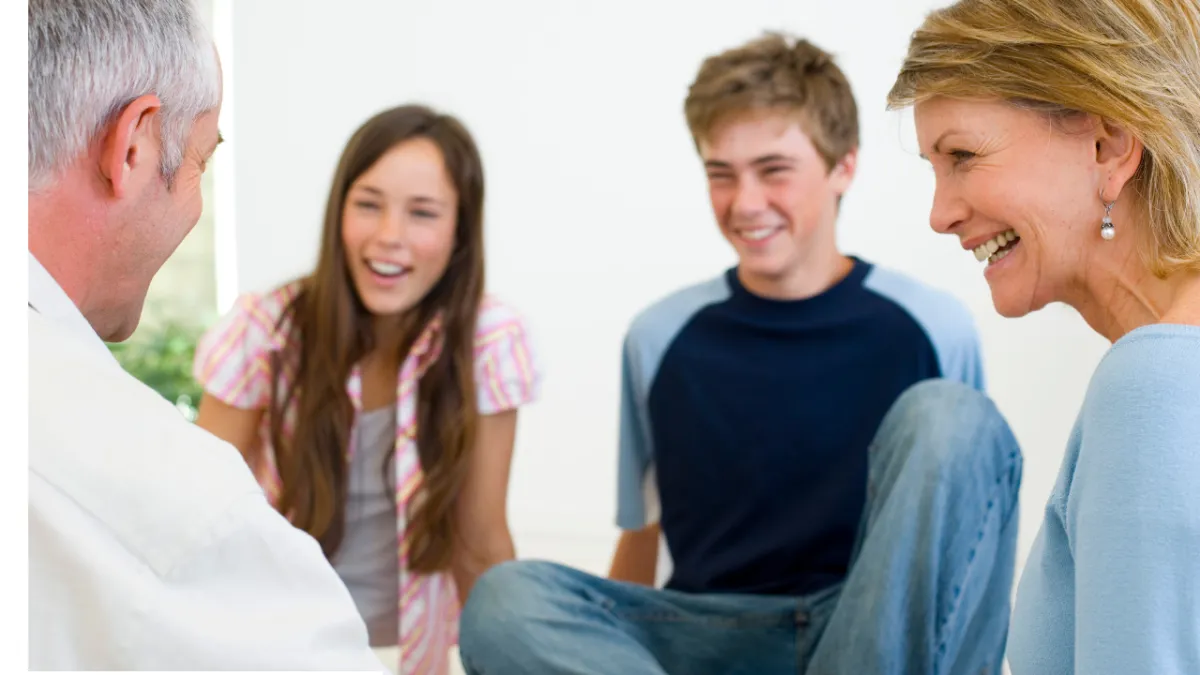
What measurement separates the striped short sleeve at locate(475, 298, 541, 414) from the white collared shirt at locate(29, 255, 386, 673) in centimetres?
127

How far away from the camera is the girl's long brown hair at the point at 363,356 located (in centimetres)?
199

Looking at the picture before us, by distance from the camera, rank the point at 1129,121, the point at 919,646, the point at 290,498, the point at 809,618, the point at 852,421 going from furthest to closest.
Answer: the point at 290,498
the point at 852,421
the point at 809,618
the point at 919,646
the point at 1129,121

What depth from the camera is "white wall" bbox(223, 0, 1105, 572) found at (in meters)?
3.26

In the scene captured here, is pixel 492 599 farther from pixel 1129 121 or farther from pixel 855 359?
pixel 1129 121

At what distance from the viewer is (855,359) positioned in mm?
1869

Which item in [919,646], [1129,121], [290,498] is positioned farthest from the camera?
[290,498]

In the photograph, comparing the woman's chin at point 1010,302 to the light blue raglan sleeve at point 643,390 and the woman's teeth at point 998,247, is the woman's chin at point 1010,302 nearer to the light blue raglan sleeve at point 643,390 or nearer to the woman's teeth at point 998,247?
the woman's teeth at point 998,247

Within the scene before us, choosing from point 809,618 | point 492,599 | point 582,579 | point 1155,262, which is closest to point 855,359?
point 809,618

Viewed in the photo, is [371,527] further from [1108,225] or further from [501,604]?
[1108,225]

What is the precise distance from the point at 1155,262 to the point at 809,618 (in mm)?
713

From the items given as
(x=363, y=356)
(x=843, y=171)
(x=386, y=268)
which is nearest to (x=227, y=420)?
(x=363, y=356)

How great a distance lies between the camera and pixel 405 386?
2021 mm

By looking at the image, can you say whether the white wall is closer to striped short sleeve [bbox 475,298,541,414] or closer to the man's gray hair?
striped short sleeve [bbox 475,298,541,414]

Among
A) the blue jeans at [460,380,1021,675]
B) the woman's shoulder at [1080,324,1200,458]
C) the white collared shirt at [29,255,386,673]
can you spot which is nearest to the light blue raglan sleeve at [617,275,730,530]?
the blue jeans at [460,380,1021,675]
